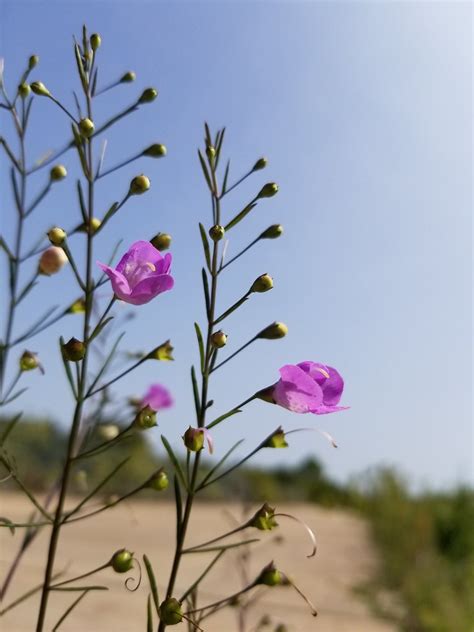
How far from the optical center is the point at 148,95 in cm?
82

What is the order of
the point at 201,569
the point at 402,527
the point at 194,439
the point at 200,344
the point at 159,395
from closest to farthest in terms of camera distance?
the point at 194,439 < the point at 200,344 < the point at 159,395 < the point at 201,569 < the point at 402,527

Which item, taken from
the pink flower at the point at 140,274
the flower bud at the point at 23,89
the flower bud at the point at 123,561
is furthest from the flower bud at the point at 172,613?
the flower bud at the point at 23,89

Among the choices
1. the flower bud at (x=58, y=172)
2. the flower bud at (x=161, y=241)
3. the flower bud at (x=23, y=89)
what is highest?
the flower bud at (x=23, y=89)

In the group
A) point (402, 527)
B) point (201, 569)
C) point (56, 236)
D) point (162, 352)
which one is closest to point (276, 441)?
point (162, 352)

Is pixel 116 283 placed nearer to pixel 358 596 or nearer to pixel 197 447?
pixel 197 447

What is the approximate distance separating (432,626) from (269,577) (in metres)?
1.94

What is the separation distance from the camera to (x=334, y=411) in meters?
0.68

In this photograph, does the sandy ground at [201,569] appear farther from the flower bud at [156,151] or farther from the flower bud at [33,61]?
the flower bud at [33,61]

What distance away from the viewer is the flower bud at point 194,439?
0.59 meters

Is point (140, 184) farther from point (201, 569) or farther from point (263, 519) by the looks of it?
point (201, 569)

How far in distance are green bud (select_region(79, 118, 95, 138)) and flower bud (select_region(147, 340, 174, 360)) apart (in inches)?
9.2

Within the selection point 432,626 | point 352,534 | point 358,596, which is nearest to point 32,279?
point 432,626

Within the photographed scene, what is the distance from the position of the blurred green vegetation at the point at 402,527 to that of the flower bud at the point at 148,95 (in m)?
0.39

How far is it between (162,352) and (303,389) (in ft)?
0.55
